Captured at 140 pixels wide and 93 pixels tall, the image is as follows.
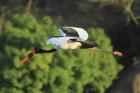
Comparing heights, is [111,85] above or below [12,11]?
below

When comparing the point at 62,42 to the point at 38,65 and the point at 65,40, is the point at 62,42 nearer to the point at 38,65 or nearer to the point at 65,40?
the point at 65,40

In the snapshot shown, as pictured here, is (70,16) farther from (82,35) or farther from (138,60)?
(82,35)

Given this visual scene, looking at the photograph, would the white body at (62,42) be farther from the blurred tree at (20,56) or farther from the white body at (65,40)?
the blurred tree at (20,56)

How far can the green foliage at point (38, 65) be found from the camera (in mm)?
27969

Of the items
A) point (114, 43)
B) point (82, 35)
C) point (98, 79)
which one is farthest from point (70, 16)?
point (82, 35)

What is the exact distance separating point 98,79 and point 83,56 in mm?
1674

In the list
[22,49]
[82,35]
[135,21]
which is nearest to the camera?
[82,35]

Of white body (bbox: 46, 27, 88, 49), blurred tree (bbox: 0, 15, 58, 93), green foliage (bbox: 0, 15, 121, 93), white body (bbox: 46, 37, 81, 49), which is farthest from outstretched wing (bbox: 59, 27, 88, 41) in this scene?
blurred tree (bbox: 0, 15, 58, 93)

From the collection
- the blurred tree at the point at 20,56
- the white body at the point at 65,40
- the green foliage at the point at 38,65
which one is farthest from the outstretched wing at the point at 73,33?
the blurred tree at the point at 20,56

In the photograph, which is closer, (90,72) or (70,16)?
(90,72)

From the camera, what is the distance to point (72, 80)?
95.3ft

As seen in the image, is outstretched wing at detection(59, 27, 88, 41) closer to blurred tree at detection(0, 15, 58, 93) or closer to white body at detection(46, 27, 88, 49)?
white body at detection(46, 27, 88, 49)

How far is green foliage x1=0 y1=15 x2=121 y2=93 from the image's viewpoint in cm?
2797

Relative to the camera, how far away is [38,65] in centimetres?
2772
